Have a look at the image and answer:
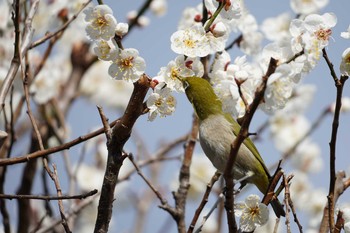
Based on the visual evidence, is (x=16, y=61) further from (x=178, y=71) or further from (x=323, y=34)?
(x=323, y=34)

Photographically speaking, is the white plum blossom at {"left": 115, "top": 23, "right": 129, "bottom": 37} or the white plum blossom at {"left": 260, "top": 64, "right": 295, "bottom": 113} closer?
the white plum blossom at {"left": 260, "top": 64, "right": 295, "bottom": 113}

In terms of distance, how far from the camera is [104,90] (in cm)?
630

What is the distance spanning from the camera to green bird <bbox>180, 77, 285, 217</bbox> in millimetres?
1999

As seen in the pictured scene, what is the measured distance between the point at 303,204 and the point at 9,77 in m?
3.93

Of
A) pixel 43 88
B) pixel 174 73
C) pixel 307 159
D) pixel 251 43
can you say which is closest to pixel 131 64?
pixel 174 73

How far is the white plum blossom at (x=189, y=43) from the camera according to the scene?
74.2 inches

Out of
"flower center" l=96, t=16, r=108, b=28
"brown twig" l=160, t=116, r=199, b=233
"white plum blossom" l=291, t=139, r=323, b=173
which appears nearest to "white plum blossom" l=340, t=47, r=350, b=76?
"flower center" l=96, t=16, r=108, b=28

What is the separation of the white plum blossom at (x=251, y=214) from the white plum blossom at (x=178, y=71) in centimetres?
42

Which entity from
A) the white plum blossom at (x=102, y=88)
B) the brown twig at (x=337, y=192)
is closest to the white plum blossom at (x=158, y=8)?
the white plum blossom at (x=102, y=88)

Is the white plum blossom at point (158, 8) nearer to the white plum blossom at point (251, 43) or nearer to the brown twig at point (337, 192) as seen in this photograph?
the white plum blossom at point (251, 43)

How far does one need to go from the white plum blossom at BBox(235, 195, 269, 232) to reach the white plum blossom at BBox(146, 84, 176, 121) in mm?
382

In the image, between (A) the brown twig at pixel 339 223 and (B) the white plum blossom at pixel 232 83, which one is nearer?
(A) the brown twig at pixel 339 223

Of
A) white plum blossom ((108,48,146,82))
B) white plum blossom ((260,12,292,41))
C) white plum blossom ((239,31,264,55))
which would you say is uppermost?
white plum blossom ((260,12,292,41))

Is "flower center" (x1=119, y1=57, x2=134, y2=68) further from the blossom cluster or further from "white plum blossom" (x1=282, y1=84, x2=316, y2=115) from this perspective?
"white plum blossom" (x1=282, y1=84, x2=316, y2=115)
